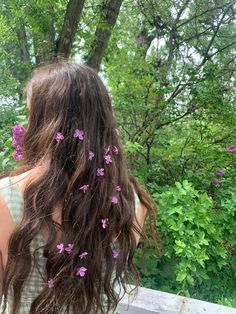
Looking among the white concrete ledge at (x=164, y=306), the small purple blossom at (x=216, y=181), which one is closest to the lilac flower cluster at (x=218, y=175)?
the small purple blossom at (x=216, y=181)

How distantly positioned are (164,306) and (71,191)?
3.09ft

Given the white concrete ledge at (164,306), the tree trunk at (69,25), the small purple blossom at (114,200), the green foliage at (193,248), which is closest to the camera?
the small purple blossom at (114,200)

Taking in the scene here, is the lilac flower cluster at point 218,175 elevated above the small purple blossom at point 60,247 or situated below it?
below

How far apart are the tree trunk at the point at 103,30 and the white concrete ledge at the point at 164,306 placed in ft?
10.4

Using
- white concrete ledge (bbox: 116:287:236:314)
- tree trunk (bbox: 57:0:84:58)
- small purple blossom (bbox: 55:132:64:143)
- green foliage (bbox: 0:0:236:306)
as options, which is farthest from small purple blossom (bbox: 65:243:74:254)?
tree trunk (bbox: 57:0:84:58)

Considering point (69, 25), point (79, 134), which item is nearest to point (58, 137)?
point (79, 134)

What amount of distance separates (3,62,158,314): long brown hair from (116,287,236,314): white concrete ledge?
2.08ft

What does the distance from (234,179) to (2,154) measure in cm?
217

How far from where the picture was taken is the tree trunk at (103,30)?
424cm

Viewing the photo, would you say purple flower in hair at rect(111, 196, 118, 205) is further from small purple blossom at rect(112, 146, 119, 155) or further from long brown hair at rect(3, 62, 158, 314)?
small purple blossom at rect(112, 146, 119, 155)

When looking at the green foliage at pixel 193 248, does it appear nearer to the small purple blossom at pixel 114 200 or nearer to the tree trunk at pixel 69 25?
the small purple blossom at pixel 114 200

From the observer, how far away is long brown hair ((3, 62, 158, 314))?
3.06ft

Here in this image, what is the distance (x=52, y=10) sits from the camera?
4.03 metres

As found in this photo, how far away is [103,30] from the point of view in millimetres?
4359
